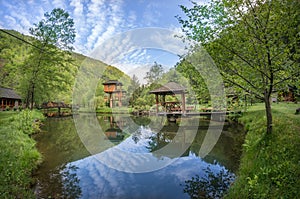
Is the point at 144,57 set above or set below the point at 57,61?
below

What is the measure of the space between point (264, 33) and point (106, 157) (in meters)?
6.58

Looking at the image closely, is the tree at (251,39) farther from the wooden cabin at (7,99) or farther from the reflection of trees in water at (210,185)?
the wooden cabin at (7,99)

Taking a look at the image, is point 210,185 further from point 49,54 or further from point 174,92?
point 49,54

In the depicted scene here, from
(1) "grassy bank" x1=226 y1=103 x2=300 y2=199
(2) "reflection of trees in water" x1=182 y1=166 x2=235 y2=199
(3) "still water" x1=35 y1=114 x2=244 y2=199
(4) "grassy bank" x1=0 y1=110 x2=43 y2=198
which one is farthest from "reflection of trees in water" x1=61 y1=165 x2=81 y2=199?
(1) "grassy bank" x1=226 y1=103 x2=300 y2=199

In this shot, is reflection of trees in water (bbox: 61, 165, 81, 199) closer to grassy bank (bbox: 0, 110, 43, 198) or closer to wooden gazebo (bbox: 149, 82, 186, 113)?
grassy bank (bbox: 0, 110, 43, 198)

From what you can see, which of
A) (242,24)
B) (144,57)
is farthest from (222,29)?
(144,57)

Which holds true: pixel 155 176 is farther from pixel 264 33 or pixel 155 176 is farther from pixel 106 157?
pixel 264 33

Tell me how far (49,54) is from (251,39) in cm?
1818

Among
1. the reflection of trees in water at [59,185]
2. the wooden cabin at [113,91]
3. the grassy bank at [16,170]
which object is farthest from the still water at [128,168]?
the wooden cabin at [113,91]

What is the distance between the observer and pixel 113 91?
30406 millimetres

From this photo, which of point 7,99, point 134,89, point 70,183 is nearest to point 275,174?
point 70,183

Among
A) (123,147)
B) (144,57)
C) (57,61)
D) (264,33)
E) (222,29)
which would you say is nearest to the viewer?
(264,33)

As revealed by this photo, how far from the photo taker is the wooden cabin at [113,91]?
30.4 metres

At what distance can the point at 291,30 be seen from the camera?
16.0ft
